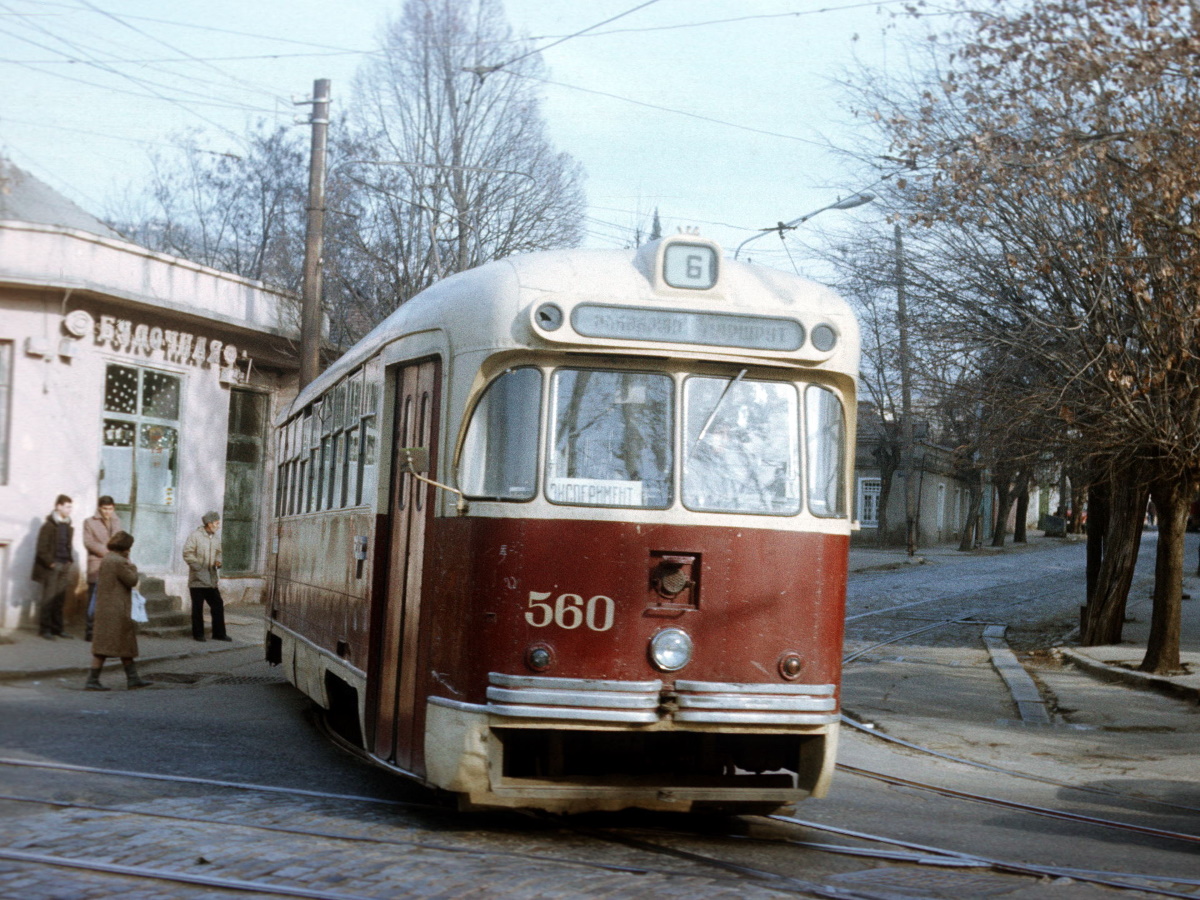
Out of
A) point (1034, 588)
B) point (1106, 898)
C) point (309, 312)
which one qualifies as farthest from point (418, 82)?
point (1106, 898)

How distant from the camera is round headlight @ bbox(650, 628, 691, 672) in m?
6.60

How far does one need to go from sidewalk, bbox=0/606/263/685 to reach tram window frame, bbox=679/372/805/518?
6.03 metres

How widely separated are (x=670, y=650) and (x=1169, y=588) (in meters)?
11.2

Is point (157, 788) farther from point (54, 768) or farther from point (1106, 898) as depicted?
point (1106, 898)

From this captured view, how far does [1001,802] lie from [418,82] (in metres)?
21.8

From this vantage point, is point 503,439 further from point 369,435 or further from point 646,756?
point 369,435

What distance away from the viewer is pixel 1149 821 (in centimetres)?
873

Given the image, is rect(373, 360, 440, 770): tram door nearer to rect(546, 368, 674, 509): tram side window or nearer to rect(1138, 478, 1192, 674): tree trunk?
rect(546, 368, 674, 509): tram side window

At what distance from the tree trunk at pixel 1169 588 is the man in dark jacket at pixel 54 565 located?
1256cm

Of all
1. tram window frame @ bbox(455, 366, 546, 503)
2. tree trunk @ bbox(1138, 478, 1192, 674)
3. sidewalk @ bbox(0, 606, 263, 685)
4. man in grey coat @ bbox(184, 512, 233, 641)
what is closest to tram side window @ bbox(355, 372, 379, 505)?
tram window frame @ bbox(455, 366, 546, 503)

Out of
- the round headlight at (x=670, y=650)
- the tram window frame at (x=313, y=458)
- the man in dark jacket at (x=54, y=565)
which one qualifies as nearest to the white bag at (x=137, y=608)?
Result: the man in dark jacket at (x=54, y=565)

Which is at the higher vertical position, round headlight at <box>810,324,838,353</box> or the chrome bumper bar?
round headlight at <box>810,324,838,353</box>

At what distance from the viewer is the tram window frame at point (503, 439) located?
22.1ft

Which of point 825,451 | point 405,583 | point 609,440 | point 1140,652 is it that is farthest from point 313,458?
point 1140,652
